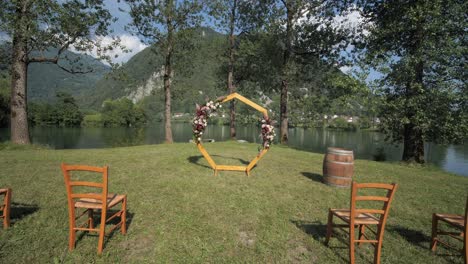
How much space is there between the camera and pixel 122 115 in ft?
359

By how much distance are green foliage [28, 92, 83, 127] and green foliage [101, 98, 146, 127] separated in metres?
9.88

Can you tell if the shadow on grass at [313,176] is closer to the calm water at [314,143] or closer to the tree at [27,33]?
the calm water at [314,143]

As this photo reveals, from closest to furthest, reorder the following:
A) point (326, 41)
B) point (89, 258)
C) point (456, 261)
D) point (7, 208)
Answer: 1. point (89, 258)
2. point (456, 261)
3. point (7, 208)
4. point (326, 41)

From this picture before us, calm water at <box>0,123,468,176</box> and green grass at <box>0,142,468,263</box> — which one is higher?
green grass at <box>0,142,468,263</box>

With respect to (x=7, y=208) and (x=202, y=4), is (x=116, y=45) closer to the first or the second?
(x=202, y=4)

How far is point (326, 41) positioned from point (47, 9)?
21605 millimetres

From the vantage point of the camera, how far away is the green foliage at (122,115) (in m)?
107

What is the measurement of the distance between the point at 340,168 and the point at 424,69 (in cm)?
1280

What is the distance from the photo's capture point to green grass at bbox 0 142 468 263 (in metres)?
5.39

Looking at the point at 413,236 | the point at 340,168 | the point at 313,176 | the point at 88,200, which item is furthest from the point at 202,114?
the point at 413,236

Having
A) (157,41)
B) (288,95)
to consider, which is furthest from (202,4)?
(288,95)

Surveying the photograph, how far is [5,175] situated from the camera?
9.85 m

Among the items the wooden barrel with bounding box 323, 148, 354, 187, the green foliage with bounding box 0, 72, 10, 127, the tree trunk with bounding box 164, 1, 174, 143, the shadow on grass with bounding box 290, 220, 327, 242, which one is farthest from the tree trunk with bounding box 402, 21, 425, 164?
the green foliage with bounding box 0, 72, 10, 127

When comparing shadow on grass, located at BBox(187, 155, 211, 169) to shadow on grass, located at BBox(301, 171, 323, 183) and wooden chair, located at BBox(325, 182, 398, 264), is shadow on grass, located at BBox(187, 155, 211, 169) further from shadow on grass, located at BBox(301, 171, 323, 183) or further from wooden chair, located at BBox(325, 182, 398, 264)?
wooden chair, located at BBox(325, 182, 398, 264)
